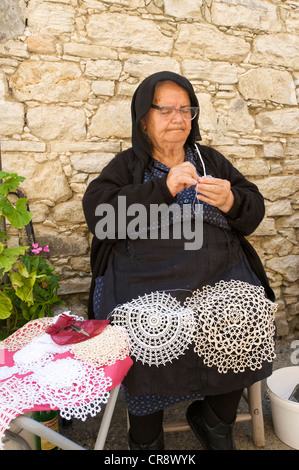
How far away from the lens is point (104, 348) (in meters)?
1.43

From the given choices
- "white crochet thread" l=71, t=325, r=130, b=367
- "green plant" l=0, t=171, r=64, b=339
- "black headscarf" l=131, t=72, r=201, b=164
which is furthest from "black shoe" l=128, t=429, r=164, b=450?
"black headscarf" l=131, t=72, r=201, b=164

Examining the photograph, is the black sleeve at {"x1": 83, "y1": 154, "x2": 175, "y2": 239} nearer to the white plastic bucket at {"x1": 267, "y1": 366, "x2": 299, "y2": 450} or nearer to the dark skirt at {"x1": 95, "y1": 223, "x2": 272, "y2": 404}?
the dark skirt at {"x1": 95, "y1": 223, "x2": 272, "y2": 404}

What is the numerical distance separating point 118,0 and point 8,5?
0.62m

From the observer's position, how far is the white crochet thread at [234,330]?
161cm

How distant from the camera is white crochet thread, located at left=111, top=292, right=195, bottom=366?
155 centimetres

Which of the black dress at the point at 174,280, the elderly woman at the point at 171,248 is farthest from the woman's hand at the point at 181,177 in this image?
the black dress at the point at 174,280

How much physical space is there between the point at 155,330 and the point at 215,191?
25.1 inches

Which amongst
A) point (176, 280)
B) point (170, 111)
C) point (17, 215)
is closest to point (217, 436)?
point (176, 280)

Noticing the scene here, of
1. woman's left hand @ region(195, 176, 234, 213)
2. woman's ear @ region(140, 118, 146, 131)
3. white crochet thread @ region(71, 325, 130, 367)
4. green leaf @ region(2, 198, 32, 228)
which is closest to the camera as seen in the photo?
white crochet thread @ region(71, 325, 130, 367)

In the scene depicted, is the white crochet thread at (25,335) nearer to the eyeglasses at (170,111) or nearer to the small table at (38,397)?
the small table at (38,397)

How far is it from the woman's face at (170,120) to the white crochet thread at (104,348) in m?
0.95

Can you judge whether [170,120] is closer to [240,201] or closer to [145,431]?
[240,201]

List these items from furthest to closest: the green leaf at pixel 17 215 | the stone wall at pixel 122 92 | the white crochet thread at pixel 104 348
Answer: the stone wall at pixel 122 92
the green leaf at pixel 17 215
the white crochet thread at pixel 104 348
